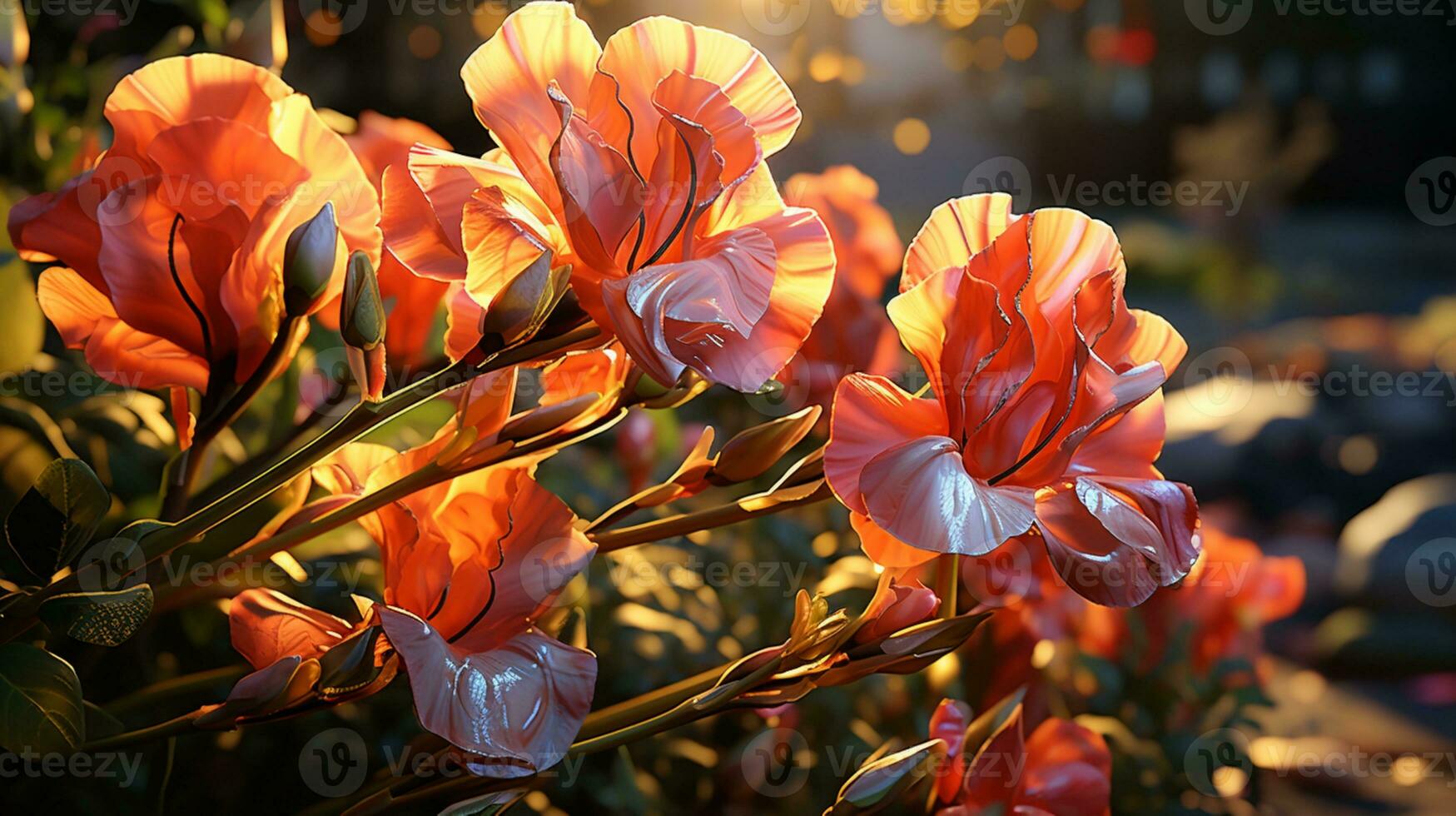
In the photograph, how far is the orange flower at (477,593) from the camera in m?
0.24

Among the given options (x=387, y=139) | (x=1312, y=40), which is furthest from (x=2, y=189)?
(x=1312, y=40)

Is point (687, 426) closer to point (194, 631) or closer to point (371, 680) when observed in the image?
point (194, 631)

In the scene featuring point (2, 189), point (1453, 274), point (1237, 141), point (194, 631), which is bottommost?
point (1453, 274)

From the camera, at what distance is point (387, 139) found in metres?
0.40

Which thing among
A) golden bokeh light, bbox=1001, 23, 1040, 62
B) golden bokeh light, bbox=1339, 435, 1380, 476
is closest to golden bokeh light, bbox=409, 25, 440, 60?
golden bokeh light, bbox=1001, 23, 1040, 62

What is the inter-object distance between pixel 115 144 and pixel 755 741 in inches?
11.6
